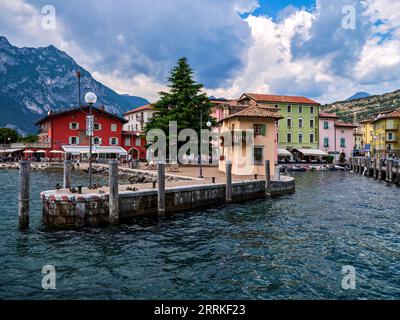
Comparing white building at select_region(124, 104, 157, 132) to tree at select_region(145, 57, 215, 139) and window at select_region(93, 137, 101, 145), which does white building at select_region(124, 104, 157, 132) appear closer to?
window at select_region(93, 137, 101, 145)

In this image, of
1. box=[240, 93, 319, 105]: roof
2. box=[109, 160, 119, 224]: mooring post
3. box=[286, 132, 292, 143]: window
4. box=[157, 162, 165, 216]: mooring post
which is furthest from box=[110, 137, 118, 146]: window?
box=[109, 160, 119, 224]: mooring post

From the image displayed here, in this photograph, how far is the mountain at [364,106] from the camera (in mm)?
139875

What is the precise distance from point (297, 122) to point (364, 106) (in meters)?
114

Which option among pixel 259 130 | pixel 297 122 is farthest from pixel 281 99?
pixel 259 130

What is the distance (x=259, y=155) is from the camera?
29.9 m

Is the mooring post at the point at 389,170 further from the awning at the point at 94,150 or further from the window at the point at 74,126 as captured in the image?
the window at the point at 74,126

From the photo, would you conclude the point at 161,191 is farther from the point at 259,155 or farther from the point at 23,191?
the point at 259,155

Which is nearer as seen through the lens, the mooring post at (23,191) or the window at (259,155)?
the mooring post at (23,191)

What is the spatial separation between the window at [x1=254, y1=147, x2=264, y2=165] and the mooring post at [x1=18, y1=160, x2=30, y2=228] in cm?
2096

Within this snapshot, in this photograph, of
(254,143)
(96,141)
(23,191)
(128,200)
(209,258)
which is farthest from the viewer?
(96,141)

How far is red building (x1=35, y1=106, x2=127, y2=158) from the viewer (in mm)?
58000

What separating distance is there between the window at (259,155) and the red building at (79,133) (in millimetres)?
35084

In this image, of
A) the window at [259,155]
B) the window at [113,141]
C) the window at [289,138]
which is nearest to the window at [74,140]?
the window at [113,141]

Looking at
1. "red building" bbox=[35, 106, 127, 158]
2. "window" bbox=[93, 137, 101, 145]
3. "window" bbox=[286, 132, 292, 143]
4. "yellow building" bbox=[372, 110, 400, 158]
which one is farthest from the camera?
"yellow building" bbox=[372, 110, 400, 158]
